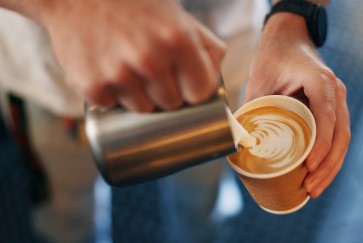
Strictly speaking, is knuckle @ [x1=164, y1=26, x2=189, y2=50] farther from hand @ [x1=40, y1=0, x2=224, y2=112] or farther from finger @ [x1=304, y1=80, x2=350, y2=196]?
finger @ [x1=304, y1=80, x2=350, y2=196]

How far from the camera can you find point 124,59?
15.9 inches

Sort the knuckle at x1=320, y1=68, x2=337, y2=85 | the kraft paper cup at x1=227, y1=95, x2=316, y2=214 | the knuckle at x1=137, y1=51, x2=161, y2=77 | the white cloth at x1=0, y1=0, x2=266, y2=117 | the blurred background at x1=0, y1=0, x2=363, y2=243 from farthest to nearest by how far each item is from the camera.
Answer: the blurred background at x1=0, y1=0, x2=363, y2=243 < the white cloth at x1=0, y1=0, x2=266, y2=117 < the knuckle at x1=320, y1=68, x2=337, y2=85 < the kraft paper cup at x1=227, y1=95, x2=316, y2=214 < the knuckle at x1=137, y1=51, x2=161, y2=77

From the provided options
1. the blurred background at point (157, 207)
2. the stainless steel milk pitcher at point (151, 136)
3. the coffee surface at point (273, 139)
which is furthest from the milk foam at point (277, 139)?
the blurred background at point (157, 207)

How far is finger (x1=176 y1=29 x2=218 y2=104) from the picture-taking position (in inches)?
16.2

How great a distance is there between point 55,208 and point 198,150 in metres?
0.81

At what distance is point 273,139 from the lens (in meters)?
0.67

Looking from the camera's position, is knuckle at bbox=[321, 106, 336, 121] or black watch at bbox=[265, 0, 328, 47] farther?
black watch at bbox=[265, 0, 328, 47]

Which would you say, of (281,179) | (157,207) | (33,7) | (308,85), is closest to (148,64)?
(33,7)

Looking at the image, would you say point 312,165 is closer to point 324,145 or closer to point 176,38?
point 324,145

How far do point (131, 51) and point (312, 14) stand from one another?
1.67 feet

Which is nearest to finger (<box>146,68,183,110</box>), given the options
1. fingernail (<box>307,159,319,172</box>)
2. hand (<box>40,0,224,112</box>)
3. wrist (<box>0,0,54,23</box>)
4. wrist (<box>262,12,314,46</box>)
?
hand (<box>40,0,224,112</box>)

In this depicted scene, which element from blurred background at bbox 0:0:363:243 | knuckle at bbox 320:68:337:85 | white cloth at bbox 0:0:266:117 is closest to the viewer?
knuckle at bbox 320:68:337:85

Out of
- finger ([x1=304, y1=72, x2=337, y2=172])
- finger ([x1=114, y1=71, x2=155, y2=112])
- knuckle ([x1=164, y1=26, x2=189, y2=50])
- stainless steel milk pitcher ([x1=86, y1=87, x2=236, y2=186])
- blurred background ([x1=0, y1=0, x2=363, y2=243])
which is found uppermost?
knuckle ([x1=164, y1=26, x2=189, y2=50])

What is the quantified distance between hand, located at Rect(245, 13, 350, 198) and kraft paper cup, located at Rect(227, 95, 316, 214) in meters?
0.02
